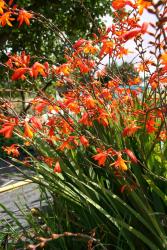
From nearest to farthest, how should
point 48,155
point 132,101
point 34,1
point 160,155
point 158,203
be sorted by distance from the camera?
point 158,203
point 160,155
point 48,155
point 132,101
point 34,1

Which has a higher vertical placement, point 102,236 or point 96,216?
point 96,216

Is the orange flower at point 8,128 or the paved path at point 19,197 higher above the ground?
the orange flower at point 8,128

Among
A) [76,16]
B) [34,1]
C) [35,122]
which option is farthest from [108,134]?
[76,16]

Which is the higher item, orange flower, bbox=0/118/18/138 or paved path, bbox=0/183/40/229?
orange flower, bbox=0/118/18/138

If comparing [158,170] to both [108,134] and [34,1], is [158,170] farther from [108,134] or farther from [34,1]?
[34,1]

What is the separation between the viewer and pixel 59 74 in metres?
2.57

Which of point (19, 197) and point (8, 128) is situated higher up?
point (8, 128)

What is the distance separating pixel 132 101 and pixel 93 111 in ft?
2.14

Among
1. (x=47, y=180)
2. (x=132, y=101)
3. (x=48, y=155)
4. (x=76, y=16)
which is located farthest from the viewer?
(x=76, y=16)

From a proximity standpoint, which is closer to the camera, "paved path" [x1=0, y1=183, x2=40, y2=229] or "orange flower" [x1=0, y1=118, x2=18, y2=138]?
"orange flower" [x1=0, y1=118, x2=18, y2=138]

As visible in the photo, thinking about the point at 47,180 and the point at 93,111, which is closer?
the point at 93,111

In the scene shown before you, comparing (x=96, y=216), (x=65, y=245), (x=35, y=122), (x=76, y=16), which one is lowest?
(x=65, y=245)

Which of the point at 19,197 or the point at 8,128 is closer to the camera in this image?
the point at 8,128

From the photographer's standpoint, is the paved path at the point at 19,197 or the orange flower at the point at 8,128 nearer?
the orange flower at the point at 8,128
